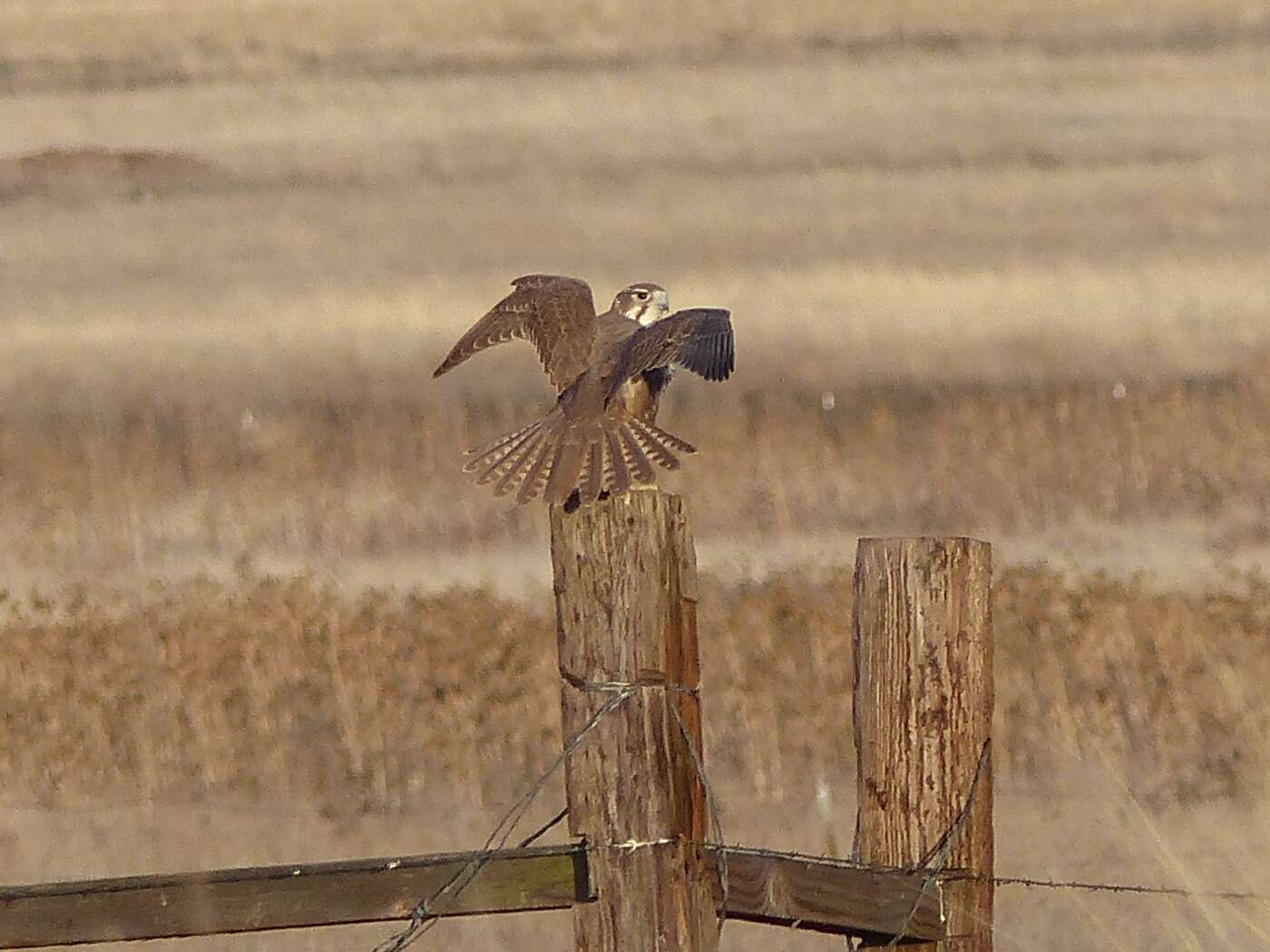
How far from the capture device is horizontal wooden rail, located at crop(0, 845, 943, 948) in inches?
180

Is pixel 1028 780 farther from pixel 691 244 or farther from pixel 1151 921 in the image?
pixel 691 244

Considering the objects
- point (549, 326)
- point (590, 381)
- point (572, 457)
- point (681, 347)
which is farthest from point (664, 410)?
point (572, 457)

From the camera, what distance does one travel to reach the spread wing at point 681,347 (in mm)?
6559

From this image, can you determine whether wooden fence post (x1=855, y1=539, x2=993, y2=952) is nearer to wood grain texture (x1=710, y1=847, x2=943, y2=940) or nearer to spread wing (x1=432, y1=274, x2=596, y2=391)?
wood grain texture (x1=710, y1=847, x2=943, y2=940)

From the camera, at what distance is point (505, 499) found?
14.7 metres

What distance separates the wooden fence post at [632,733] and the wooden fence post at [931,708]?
1.69ft

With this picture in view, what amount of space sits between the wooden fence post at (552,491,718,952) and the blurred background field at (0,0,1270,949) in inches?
106

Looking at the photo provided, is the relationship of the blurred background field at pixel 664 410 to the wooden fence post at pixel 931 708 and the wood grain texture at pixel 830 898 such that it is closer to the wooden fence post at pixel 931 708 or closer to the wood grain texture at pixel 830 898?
the wooden fence post at pixel 931 708

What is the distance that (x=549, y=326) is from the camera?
709 cm

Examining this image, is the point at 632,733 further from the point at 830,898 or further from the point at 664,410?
the point at 664,410

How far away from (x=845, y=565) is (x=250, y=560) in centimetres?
318

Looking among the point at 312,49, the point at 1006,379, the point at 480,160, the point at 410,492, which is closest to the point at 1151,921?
the point at 410,492

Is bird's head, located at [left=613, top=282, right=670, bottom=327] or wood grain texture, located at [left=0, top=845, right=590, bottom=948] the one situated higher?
bird's head, located at [left=613, top=282, right=670, bottom=327]

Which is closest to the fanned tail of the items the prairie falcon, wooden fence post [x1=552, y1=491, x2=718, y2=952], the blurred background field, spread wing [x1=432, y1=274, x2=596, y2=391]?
the prairie falcon
